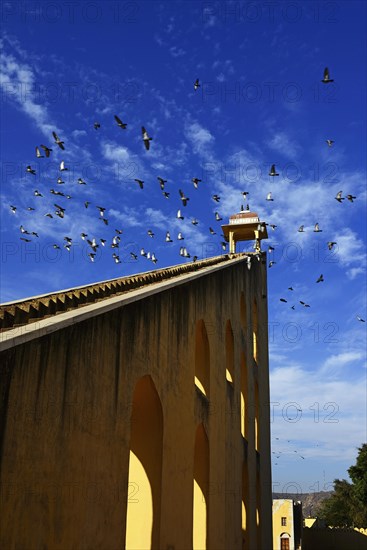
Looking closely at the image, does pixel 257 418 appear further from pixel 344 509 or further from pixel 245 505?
pixel 344 509

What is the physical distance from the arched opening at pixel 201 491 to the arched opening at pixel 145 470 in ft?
7.77

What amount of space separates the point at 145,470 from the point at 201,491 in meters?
2.89

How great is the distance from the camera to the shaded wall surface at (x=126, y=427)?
4266mm

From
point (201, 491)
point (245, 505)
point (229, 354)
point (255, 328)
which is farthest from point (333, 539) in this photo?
point (201, 491)

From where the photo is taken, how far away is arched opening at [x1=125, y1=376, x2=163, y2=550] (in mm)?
7223

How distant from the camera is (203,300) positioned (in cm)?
1072

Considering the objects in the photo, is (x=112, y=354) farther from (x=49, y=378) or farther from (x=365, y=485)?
(x=365, y=485)

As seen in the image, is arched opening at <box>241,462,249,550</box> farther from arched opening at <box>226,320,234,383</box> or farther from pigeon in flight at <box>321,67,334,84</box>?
pigeon in flight at <box>321,67,334,84</box>

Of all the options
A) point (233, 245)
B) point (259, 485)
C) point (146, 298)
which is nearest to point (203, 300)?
point (146, 298)

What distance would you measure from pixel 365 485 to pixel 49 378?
35.6m

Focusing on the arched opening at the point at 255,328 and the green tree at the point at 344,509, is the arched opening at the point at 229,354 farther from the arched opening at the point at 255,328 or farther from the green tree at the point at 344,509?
the green tree at the point at 344,509

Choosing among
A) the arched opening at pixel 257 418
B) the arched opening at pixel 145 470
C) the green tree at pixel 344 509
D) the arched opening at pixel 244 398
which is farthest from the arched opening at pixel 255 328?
the green tree at pixel 344 509

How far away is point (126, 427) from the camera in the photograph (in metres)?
6.22

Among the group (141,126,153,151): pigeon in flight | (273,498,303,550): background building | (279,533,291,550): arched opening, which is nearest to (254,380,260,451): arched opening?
(141,126,153,151): pigeon in flight
